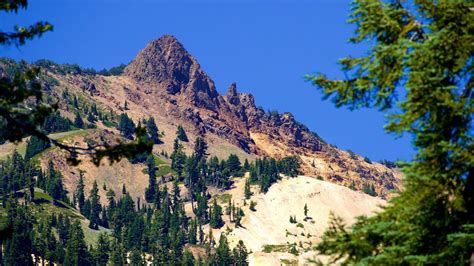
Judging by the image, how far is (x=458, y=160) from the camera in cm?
2091

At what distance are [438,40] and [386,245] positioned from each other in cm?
549

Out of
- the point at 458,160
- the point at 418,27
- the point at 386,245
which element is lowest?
the point at 386,245

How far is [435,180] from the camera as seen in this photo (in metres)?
20.9

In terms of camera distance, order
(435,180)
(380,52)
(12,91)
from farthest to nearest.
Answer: (12,91)
(380,52)
(435,180)

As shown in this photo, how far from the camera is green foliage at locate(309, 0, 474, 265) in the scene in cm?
2105

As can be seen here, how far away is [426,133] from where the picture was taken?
21.5 meters

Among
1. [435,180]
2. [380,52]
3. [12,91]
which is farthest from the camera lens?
[12,91]

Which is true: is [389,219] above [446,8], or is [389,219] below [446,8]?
below

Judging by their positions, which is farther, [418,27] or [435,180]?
[418,27]

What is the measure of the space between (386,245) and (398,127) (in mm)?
3173

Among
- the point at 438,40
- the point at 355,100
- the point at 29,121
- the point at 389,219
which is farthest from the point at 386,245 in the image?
the point at 29,121

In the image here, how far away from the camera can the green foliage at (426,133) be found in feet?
69.1

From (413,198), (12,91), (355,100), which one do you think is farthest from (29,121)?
(413,198)

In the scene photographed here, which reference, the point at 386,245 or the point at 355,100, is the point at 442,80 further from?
the point at 386,245
